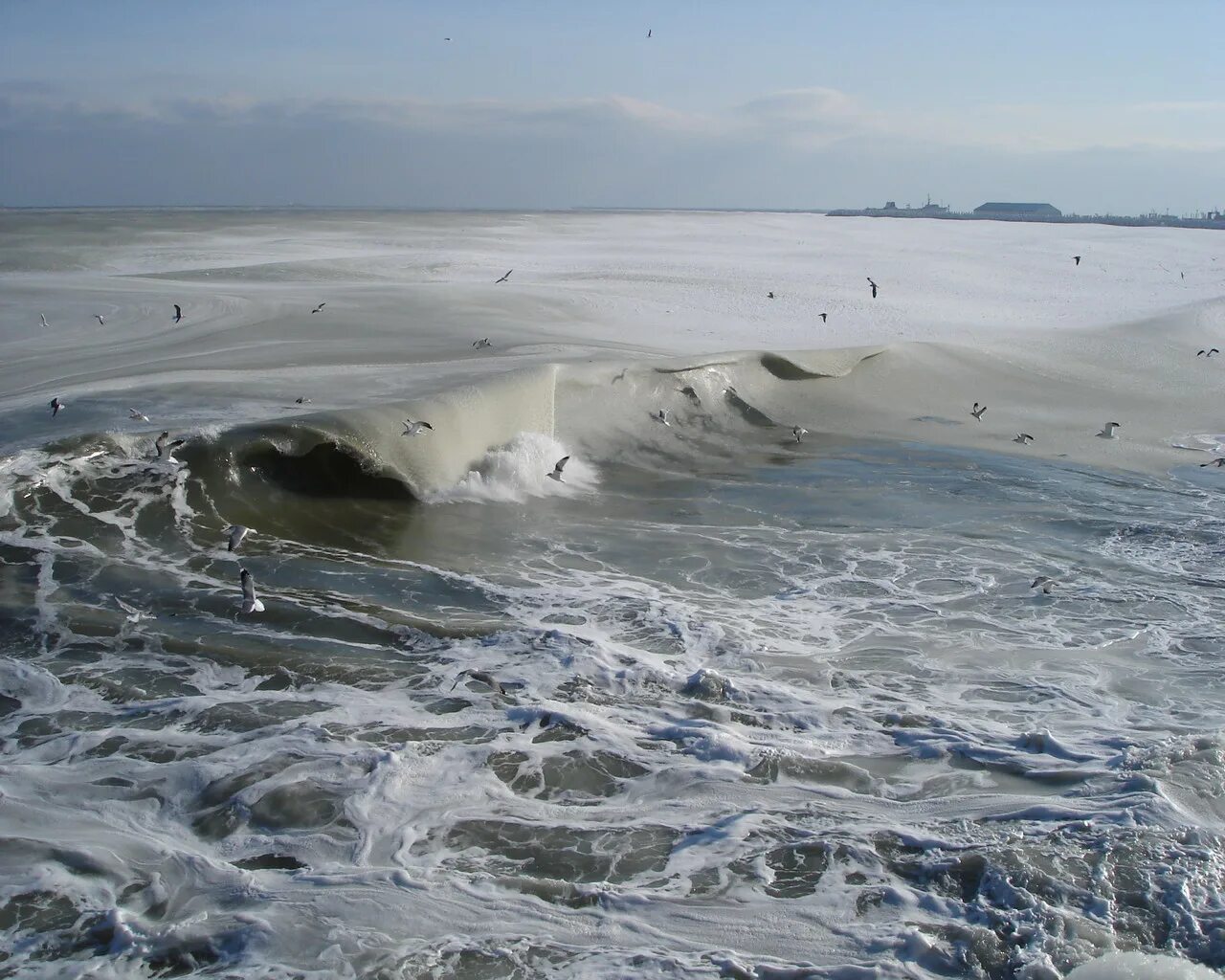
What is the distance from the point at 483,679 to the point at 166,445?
5.41 m

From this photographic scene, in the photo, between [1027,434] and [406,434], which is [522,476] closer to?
[406,434]

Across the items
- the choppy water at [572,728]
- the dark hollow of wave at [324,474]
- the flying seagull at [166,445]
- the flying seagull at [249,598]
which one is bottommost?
the choppy water at [572,728]

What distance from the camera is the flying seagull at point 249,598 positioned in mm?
7488

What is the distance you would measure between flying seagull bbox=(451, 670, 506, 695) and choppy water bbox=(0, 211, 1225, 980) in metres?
0.10

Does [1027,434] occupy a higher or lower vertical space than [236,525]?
higher

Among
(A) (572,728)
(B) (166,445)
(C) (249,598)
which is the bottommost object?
(A) (572,728)

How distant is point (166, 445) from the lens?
10.6 m

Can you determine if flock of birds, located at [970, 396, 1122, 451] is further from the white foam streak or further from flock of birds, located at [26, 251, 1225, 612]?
the white foam streak

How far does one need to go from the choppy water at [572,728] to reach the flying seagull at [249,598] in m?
0.13

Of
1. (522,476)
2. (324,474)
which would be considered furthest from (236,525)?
(522,476)

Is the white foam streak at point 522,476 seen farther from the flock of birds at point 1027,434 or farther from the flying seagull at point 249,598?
the flock of birds at point 1027,434

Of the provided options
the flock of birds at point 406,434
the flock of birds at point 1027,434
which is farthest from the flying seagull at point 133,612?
the flock of birds at point 1027,434

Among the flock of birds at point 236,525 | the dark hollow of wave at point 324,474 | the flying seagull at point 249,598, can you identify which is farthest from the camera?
the dark hollow of wave at point 324,474

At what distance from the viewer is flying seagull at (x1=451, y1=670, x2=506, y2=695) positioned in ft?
22.7
